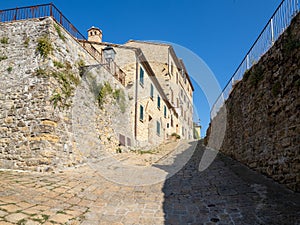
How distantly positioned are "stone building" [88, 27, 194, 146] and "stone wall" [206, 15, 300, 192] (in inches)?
296

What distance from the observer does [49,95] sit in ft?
24.5

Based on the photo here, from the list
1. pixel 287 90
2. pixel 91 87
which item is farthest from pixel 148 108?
pixel 287 90

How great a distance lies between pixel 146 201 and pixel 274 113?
337 cm

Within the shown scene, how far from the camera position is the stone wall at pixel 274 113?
451cm

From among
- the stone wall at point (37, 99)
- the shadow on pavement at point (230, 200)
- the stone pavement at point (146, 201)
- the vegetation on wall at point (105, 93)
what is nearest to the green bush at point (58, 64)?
the stone wall at point (37, 99)

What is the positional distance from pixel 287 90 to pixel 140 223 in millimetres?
3713

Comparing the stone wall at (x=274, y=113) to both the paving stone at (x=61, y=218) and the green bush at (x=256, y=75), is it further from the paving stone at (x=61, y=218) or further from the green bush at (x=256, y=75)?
the paving stone at (x=61, y=218)

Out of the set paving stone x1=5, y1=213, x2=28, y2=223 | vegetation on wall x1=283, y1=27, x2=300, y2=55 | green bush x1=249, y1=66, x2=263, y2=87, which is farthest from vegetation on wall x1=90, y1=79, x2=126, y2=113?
vegetation on wall x1=283, y1=27, x2=300, y2=55

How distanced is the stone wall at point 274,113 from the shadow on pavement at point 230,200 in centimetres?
38

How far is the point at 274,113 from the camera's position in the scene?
5457 mm

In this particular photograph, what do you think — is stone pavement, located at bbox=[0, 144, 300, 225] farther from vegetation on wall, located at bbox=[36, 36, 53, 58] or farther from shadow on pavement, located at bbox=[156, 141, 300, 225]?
vegetation on wall, located at bbox=[36, 36, 53, 58]

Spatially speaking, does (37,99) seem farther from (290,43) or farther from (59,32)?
(290,43)

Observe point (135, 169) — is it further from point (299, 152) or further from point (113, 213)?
point (299, 152)

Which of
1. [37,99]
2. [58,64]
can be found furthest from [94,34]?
[37,99]
